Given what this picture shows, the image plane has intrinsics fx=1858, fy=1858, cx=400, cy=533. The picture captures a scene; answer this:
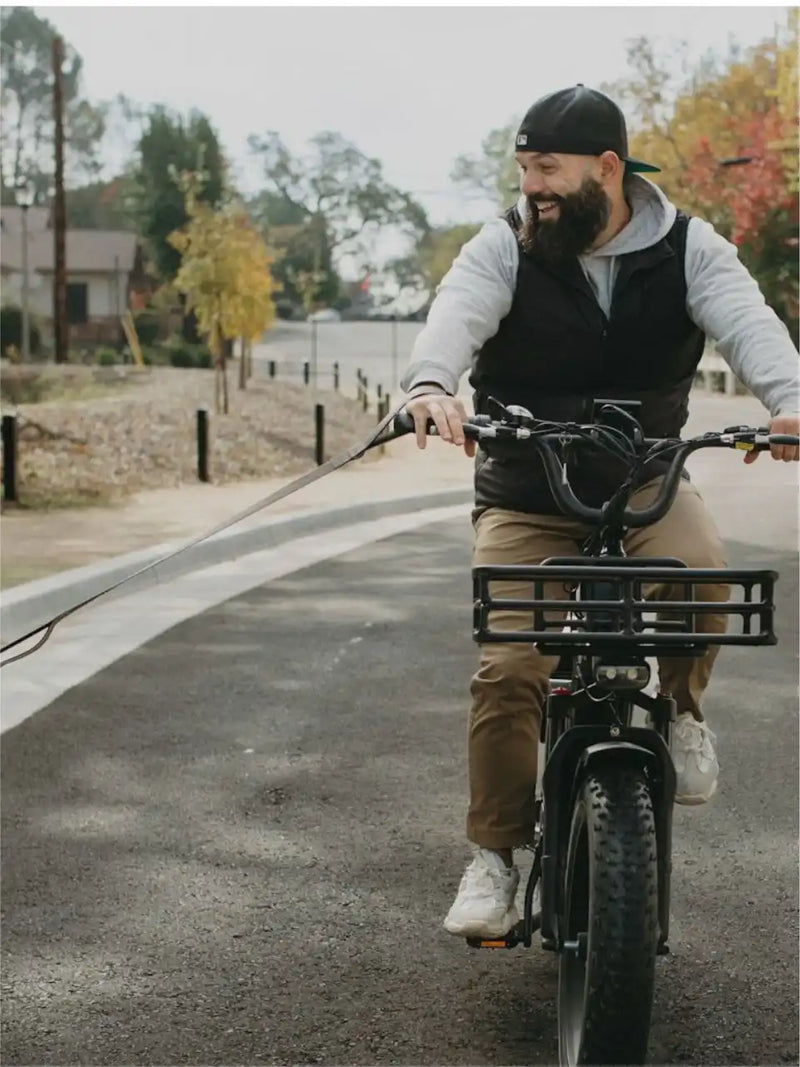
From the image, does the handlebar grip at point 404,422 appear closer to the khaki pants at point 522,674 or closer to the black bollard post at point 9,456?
the khaki pants at point 522,674

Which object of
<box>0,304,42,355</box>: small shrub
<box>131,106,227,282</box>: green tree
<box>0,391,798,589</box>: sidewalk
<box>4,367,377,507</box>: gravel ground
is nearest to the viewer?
<box>0,391,798,589</box>: sidewalk

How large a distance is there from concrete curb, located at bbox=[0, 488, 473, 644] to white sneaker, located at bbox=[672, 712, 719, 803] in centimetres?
473

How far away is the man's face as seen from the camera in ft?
13.8

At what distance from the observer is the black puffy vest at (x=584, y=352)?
427 cm

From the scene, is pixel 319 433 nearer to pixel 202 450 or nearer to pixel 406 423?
pixel 202 450

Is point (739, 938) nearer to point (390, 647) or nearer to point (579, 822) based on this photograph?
point (579, 822)

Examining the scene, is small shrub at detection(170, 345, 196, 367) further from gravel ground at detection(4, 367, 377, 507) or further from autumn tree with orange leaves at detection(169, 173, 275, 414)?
autumn tree with orange leaves at detection(169, 173, 275, 414)

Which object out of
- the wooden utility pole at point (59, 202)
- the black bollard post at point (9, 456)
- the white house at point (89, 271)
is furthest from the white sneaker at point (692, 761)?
the white house at point (89, 271)

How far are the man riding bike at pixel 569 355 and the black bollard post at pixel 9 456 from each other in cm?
1279

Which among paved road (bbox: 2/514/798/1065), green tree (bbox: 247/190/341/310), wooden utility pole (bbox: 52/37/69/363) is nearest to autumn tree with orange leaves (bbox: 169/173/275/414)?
wooden utility pole (bbox: 52/37/69/363)

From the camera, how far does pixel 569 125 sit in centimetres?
415

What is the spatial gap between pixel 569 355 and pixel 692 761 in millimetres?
964

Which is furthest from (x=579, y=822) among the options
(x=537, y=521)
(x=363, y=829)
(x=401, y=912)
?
(x=363, y=829)

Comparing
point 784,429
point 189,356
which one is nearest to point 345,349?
point 189,356
